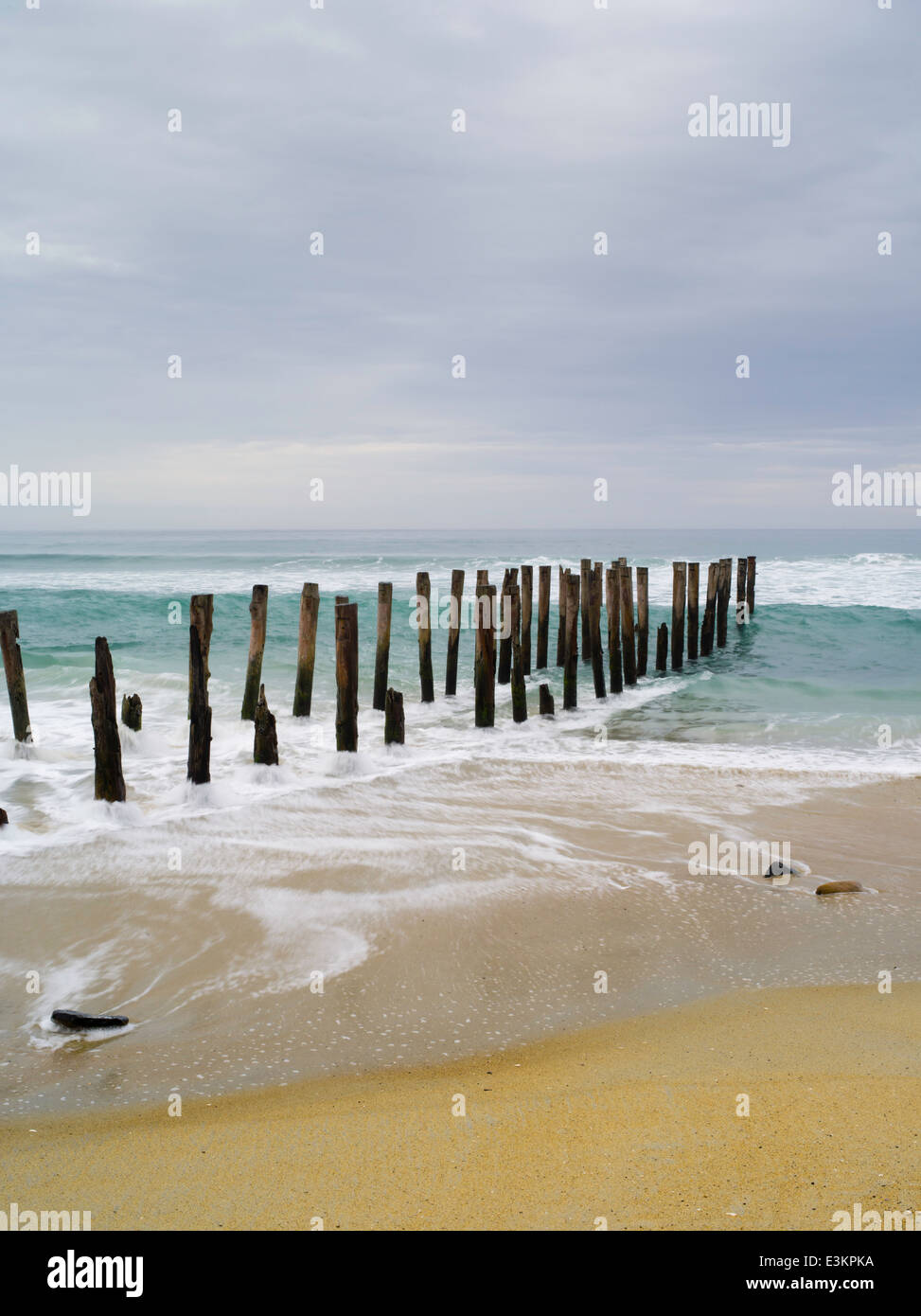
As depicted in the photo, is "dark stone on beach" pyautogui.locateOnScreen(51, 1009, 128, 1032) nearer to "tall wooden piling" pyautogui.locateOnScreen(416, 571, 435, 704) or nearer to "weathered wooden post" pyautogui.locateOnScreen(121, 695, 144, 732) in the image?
"weathered wooden post" pyautogui.locateOnScreen(121, 695, 144, 732)

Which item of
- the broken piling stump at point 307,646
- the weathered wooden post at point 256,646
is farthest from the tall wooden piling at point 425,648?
the weathered wooden post at point 256,646

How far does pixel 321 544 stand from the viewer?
Answer: 2785 inches

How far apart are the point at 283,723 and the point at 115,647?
10314 mm

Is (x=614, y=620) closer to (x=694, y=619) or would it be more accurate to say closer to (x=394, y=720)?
(x=694, y=619)

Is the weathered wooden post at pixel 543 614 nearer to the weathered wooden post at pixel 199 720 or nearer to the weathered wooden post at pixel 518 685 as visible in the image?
the weathered wooden post at pixel 518 685

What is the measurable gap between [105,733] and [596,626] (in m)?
8.68

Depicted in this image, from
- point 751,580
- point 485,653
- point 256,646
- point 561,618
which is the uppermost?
A: point 751,580

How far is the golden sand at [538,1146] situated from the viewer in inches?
112

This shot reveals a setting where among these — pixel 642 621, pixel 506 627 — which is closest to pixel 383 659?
pixel 506 627

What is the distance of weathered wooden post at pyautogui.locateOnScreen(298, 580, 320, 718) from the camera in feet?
36.3

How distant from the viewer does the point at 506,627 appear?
A: 1422cm

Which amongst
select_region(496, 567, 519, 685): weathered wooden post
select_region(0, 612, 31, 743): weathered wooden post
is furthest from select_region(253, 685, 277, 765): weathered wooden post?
select_region(496, 567, 519, 685): weathered wooden post

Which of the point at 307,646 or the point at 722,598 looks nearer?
Result: the point at 307,646

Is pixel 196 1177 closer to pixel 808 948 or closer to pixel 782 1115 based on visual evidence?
pixel 782 1115
